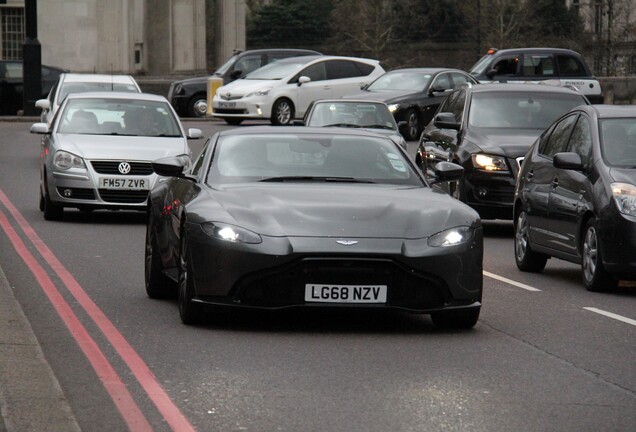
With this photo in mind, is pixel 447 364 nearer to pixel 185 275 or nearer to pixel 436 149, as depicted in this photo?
pixel 185 275

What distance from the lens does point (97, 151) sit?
19.3 metres

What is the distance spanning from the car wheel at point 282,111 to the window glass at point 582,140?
86.5 feet

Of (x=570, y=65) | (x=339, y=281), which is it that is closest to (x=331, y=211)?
(x=339, y=281)

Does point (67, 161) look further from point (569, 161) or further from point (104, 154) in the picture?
point (569, 161)

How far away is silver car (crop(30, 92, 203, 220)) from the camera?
747 inches

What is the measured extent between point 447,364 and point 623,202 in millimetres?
4394

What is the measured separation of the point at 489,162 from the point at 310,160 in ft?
25.8

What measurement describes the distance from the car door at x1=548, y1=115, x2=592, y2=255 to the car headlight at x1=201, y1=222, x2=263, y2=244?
4389 mm

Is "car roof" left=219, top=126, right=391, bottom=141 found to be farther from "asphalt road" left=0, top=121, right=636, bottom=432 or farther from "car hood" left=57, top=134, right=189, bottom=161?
"car hood" left=57, top=134, right=189, bottom=161

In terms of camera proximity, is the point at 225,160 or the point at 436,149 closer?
the point at 225,160

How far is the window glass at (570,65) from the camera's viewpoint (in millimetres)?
37750

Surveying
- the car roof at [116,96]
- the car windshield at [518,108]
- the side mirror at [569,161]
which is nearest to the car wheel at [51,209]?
the car roof at [116,96]

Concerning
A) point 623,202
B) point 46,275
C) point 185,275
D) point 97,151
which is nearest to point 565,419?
point 185,275

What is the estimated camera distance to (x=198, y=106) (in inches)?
1806
